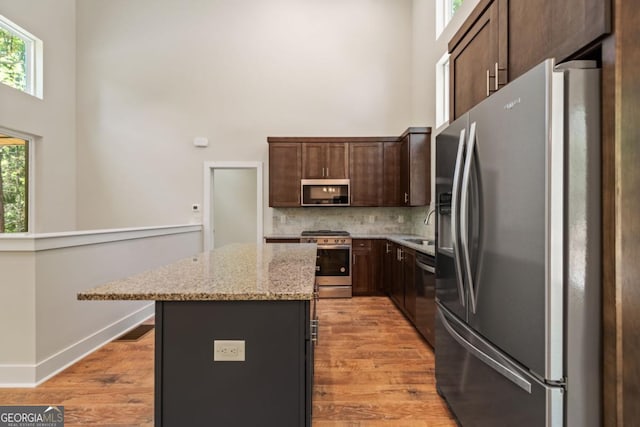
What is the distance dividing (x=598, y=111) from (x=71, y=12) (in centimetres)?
731

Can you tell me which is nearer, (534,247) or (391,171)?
(534,247)

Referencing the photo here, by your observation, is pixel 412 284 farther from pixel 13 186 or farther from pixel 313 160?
pixel 13 186

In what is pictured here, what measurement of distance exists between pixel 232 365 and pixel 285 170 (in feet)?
13.1

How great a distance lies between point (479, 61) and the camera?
6.13ft

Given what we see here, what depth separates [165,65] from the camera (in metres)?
5.67

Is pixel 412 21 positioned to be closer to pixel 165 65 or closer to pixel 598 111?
pixel 165 65

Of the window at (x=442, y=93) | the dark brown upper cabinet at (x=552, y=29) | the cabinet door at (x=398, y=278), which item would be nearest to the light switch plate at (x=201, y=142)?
the cabinet door at (x=398, y=278)

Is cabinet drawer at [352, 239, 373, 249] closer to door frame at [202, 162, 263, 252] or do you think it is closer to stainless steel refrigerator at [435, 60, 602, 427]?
door frame at [202, 162, 263, 252]

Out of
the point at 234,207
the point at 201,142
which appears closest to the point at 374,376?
the point at 201,142

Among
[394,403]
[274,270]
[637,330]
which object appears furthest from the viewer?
[394,403]

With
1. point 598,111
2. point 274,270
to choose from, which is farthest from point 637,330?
point 274,270

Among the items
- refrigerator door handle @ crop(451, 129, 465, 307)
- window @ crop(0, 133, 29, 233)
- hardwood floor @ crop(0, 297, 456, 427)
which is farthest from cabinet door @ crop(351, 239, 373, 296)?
window @ crop(0, 133, 29, 233)

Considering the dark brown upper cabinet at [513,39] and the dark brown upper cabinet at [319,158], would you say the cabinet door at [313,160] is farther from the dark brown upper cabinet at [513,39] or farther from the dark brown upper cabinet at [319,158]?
the dark brown upper cabinet at [513,39]

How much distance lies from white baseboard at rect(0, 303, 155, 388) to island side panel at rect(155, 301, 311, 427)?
67.7 inches
